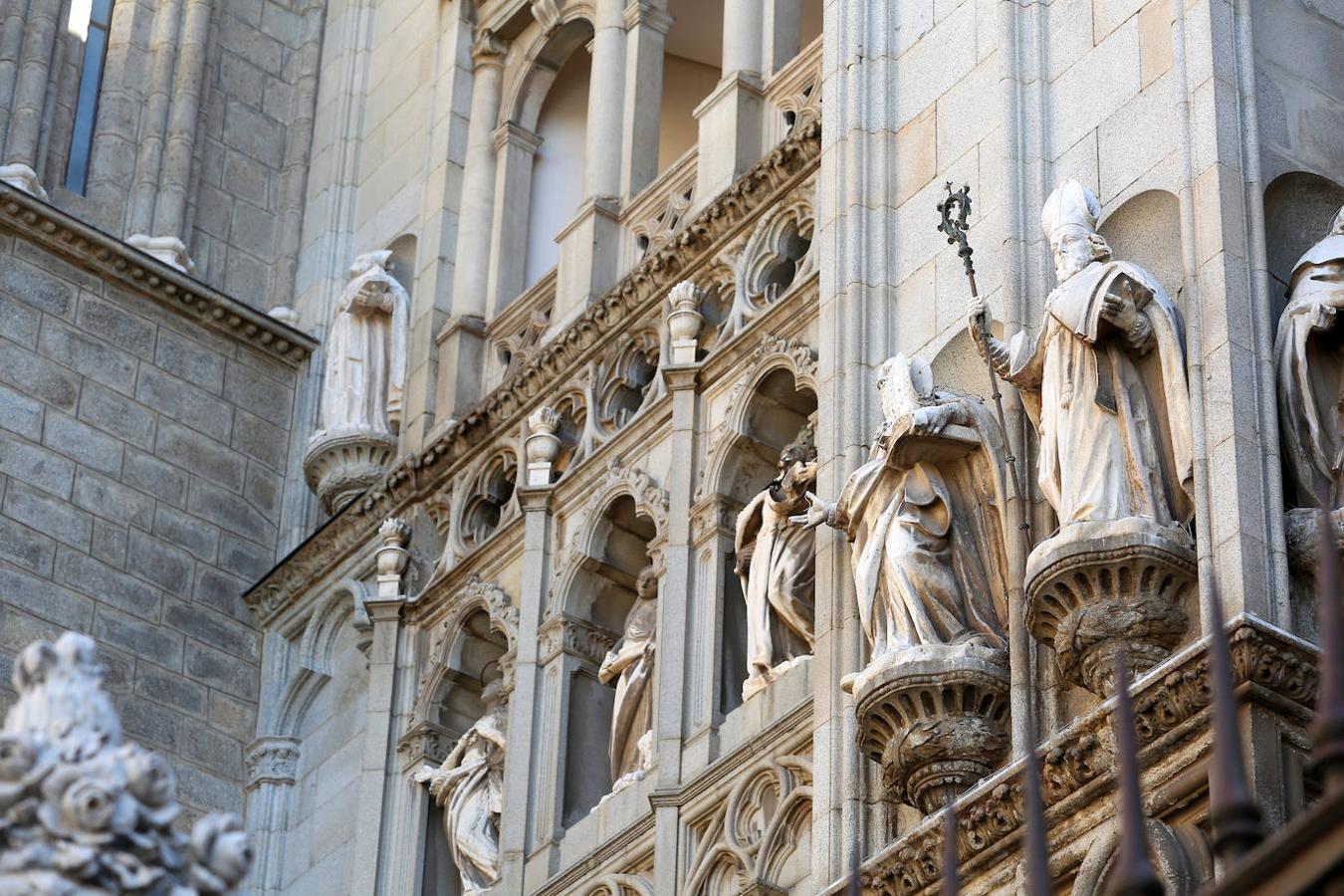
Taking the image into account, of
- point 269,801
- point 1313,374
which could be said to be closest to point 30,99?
point 269,801

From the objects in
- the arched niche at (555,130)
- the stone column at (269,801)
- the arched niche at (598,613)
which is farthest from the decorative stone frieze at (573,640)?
the arched niche at (555,130)

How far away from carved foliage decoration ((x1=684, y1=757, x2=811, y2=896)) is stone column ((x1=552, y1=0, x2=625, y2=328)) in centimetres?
423

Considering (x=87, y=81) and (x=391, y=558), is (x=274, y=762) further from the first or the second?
(x=87, y=81)

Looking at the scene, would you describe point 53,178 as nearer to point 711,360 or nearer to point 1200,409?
point 711,360

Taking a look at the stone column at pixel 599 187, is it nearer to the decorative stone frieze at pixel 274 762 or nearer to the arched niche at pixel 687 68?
the arched niche at pixel 687 68

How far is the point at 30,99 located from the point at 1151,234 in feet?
32.9

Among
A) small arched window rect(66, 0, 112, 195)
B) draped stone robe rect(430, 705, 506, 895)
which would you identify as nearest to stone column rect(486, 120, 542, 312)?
small arched window rect(66, 0, 112, 195)

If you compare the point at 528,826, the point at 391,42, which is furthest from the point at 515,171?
the point at 528,826

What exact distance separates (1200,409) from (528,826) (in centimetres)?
530

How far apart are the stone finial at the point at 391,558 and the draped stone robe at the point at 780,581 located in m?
3.27

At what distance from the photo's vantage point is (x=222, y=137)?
21.3 meters

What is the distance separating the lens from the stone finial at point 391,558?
17.7 metres

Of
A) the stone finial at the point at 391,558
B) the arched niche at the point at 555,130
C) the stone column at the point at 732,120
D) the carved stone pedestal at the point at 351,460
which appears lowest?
the stone finial at the point at 391,558

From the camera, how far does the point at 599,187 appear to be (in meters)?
18.1
